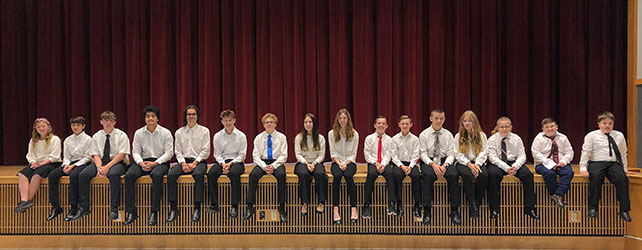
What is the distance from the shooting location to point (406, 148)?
4.46m

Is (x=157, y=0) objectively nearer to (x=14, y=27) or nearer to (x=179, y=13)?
(x=179, y=13)

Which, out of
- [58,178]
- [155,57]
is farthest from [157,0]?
[58,178]

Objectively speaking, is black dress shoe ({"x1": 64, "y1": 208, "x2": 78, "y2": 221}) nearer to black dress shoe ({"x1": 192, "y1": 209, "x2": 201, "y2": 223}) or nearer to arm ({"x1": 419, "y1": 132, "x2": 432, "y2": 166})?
black dress shoe ({"x1": 192, "y1": 209, "x2": 201, "y2": 223})

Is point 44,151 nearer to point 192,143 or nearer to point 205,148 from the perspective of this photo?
point 192,143

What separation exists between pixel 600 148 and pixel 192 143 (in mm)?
4210

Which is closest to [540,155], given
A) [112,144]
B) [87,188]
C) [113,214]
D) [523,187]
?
[523,187]

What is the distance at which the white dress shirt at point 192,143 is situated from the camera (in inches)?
178

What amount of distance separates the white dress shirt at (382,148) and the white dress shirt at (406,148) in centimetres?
6

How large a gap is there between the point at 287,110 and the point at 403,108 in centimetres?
171

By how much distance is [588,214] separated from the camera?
4039 mm

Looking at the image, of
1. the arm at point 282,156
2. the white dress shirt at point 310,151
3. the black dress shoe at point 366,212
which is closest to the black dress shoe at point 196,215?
the arm at point 282,156

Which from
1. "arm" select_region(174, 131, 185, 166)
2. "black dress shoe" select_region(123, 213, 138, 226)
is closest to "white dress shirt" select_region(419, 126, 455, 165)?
"arm" select_region(174, 131, 185, 166)

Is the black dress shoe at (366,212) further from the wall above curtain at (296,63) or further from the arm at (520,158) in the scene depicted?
the wall above curtain at (296,63)

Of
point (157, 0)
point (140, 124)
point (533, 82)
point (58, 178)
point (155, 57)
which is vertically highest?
point (157, 0)
